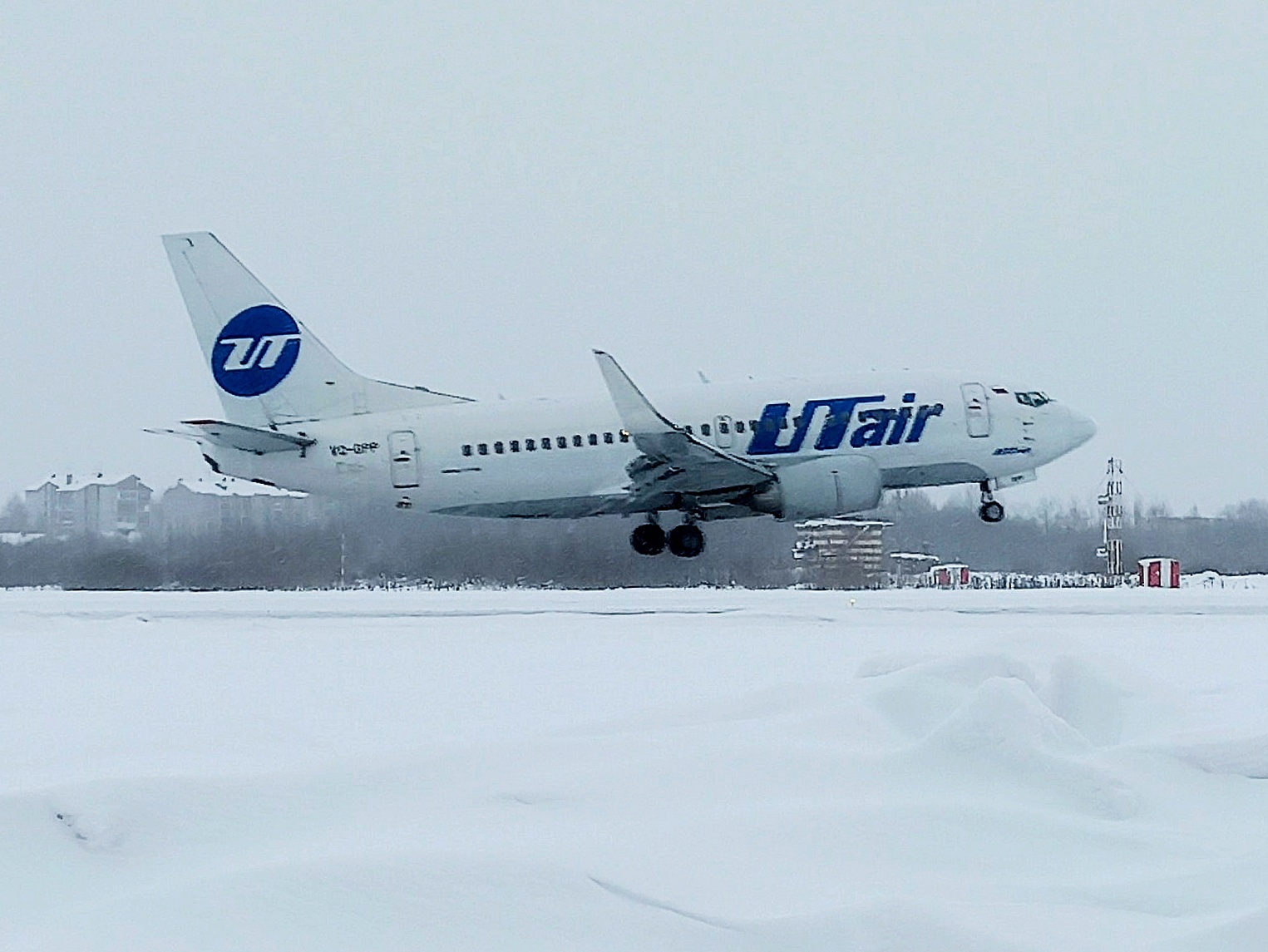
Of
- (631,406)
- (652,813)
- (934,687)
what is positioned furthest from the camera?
(631,406)

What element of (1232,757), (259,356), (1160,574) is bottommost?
(1232,757)

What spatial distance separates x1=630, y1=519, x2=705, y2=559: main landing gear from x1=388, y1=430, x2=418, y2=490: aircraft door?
4.52 meters

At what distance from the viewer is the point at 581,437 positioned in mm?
29578

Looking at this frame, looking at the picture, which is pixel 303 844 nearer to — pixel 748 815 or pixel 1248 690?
pixel 748 815

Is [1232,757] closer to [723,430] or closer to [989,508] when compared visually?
[723,430]

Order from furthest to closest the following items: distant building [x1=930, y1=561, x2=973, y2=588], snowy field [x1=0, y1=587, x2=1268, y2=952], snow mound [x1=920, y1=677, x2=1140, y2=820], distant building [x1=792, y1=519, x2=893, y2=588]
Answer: distant building [x1=930, y1=561, x2=973, y2=588] < distant building [x1=792, y1=519, x2=893, y2=588] < snow mound [x1=920, y1=677, x2=1140, y2=820] < snowy field [x1=0, y1=587, x2=1268, y2=952]

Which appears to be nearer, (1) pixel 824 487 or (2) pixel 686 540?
(1) pixel 824 487

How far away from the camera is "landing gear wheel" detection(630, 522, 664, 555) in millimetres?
30969

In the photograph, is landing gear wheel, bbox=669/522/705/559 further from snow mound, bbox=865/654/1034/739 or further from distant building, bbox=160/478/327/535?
snow mound, bbox=865/654/1034/739

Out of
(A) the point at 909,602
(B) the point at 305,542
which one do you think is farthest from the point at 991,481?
(B) the point at 305,542

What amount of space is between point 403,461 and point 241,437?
9.45 feet

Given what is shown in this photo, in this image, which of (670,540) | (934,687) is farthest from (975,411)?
(934,687)

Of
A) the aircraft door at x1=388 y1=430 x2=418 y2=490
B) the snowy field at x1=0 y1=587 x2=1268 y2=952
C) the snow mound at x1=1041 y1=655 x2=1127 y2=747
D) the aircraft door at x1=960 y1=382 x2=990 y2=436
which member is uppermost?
the aircraft door at x1=960 y1=382 x2=990 y2=436

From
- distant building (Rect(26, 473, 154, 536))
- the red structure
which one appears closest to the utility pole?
the red structure
